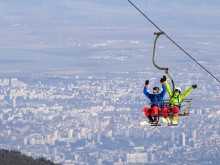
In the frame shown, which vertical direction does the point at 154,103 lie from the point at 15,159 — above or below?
A: above

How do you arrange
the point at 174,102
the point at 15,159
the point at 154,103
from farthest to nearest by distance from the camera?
1. the point at 15,159
2. the point at 154,103
3. the point at 174,102

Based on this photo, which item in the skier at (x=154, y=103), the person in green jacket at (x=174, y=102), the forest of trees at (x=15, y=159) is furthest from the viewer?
the forest of trees at (x=15, y=159)

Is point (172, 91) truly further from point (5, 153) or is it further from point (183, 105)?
point (5, 153)

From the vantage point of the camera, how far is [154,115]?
20953 millimetres

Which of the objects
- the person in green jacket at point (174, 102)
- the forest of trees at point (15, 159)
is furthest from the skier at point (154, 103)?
the forest of trees at point (15, 159)

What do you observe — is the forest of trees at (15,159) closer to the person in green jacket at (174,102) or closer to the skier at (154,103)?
the skier at (154,103)

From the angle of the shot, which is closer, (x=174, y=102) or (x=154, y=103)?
(x=174, y=102)

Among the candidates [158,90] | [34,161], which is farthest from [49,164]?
[158,90]

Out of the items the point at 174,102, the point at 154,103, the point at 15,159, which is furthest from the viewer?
the point at 15,159

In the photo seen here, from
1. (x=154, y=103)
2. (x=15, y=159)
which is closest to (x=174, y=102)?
(x=154, y=103)

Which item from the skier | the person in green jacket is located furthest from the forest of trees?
the person in green jacket

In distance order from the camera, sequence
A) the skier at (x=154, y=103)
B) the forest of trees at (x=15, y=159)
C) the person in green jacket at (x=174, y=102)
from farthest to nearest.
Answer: the forest of trees at (x=15, y=159) < the skier at (x=154, y=103) < the person in green jacket at (x=174, y=102)

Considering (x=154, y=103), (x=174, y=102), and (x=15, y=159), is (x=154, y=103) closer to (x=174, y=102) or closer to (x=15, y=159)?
(x=174, y=102)

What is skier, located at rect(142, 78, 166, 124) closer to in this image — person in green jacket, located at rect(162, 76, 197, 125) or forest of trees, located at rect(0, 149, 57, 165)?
person in green jacket, located at rect(162, 76, 197, 125)
